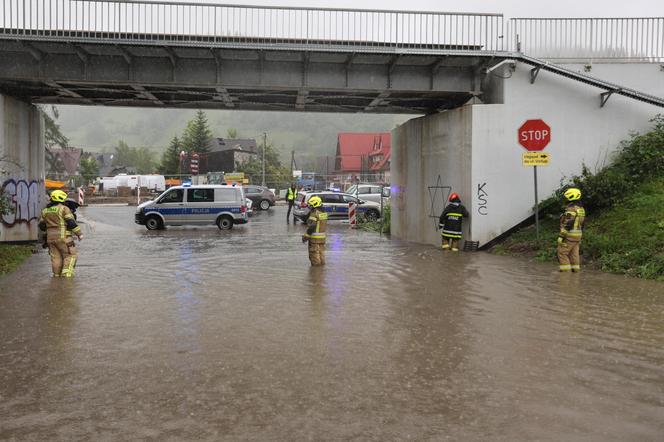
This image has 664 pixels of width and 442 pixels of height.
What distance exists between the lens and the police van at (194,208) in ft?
80.8

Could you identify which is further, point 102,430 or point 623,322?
point 623,322

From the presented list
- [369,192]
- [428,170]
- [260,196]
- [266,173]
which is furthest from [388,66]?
[266,173]

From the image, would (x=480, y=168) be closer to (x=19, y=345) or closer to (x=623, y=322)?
(x=623, y=322)

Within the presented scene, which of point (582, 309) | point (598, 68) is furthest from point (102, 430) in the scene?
point (598, 68)

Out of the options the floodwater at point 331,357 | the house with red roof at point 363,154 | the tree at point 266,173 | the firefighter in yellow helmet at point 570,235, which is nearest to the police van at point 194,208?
the floodwater at point 331,357

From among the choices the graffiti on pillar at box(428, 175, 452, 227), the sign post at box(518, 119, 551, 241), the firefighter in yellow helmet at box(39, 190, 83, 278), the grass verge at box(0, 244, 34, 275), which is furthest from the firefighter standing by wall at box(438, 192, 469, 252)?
the grass verge at box(0, 244, 34, 275)

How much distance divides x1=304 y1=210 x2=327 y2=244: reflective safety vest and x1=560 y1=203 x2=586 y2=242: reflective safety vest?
4684 mm

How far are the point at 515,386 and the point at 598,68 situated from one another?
576 inches

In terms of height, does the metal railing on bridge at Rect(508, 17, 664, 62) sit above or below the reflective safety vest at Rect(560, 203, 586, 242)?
above

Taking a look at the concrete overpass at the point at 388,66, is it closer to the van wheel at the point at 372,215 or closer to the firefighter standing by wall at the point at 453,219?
the firefighter standing by wall at the point at 453,219

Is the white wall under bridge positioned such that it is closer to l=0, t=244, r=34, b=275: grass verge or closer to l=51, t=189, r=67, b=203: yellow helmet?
l=51, t=189, r=67, b=203: yellow helmet

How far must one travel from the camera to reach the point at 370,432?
4141 mm

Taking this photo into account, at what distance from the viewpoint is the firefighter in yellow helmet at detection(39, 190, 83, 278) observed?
11.4 m

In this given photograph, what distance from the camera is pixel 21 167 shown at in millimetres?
17547
